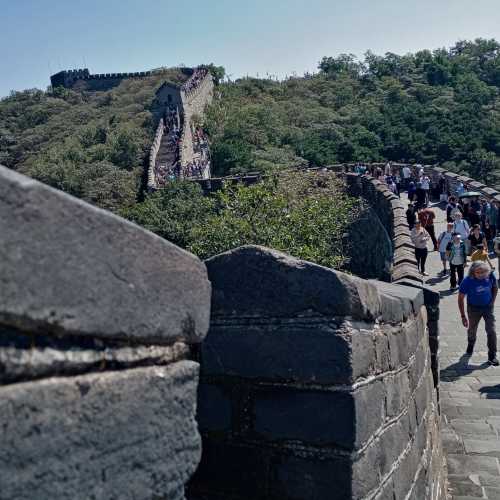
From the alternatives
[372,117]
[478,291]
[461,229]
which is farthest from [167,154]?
[478,291]

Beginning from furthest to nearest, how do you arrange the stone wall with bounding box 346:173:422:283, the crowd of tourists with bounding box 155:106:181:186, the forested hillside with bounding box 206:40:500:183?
1. the forested hillside with bounding box 206:40:500:183
2. the crowd of tourists with bounding box 155:106:181:186
3. the stone wall with bounding box 346:173:422:283

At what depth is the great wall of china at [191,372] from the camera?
1.11 metres

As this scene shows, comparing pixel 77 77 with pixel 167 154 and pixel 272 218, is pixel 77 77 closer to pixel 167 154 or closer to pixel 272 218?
pixel 167 154

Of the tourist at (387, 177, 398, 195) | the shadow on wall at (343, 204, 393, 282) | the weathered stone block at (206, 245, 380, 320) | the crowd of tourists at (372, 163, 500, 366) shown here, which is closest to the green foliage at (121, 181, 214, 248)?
the shadow on wall at (343, 204, 393, 282)

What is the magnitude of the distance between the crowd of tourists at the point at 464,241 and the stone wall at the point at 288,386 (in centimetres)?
574

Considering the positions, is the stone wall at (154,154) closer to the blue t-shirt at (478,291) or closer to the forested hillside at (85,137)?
the forested hillside at (85,137)

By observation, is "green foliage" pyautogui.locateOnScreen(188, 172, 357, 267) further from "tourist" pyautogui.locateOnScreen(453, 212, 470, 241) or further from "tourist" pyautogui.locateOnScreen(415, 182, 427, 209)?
"tourist" pyautogui.locateOnScreen(415, 182, 427, 209)

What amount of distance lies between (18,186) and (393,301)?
2247mm

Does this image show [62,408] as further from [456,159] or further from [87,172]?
[456,159]

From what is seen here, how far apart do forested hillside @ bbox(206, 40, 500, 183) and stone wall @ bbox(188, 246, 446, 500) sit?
2566cm

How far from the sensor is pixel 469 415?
606 cm

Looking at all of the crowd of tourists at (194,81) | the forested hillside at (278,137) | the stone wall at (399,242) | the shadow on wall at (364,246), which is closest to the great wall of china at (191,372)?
the stone wall at (399,242)

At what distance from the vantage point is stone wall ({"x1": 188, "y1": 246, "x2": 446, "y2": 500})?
2.18m

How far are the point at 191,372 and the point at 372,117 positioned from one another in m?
42.3
